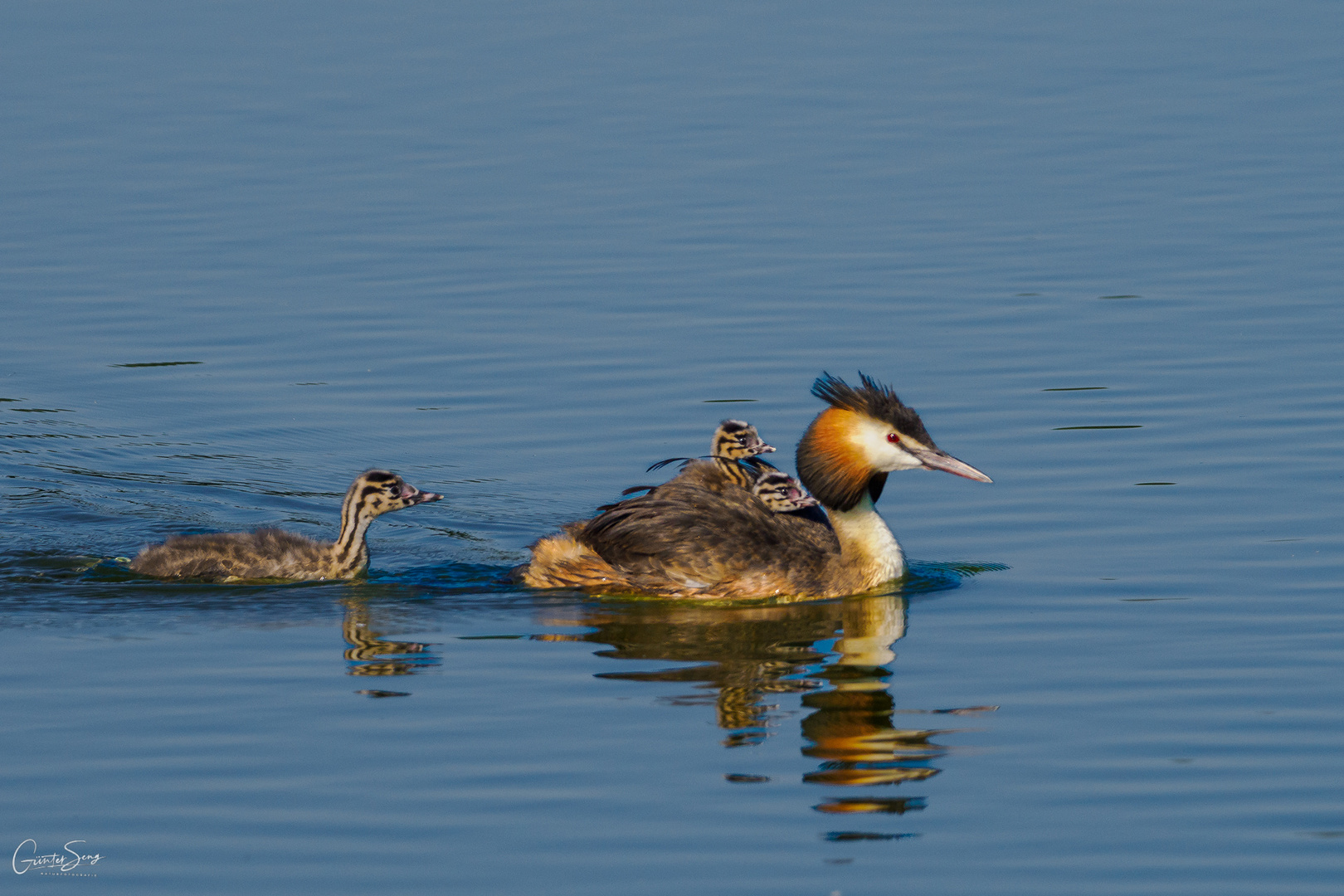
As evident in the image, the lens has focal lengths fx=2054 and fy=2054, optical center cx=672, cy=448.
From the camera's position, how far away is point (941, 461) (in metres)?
12.2

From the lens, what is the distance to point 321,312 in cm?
1861

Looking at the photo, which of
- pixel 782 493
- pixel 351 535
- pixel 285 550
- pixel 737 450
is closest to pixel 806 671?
pixel 782 493

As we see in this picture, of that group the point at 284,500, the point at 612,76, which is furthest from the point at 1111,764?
the point at 612,76

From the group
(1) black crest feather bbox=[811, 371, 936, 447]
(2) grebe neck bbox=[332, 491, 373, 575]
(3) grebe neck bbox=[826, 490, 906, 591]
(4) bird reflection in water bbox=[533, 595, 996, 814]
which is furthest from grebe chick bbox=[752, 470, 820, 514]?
(2) grebe neck bbox=[332, 491, 373, 575]

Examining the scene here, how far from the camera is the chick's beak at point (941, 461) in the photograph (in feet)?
39.7

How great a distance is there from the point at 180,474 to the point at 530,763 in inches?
263

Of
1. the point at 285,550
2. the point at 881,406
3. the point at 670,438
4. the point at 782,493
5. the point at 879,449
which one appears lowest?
the point at 285,550

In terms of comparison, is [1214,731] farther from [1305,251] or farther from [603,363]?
[1305,251]

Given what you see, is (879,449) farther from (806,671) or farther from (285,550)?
(285,550)

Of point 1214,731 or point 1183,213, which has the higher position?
point 1183,213

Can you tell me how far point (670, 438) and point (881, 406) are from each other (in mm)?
3038

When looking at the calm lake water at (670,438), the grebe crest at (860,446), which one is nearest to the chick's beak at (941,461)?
the grebe crest at (860,446)

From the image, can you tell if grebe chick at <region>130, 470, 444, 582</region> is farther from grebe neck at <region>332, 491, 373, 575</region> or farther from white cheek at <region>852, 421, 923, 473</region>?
white cheek at <region>852, 421, 923, 473</region>

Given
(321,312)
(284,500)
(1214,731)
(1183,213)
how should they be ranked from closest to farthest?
(1214,731)
(284,500)
(321,312)
(1183,213)
